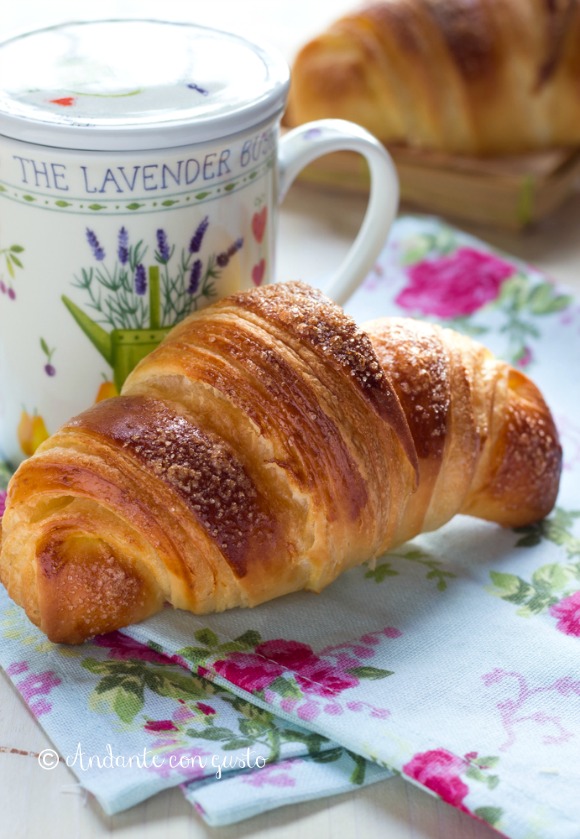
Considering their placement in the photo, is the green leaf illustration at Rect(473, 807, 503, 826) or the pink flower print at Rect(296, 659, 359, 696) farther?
the pink flower print at Rect(296, 659, 359, 696)

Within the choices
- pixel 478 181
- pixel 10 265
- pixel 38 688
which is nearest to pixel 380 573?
pixel 38 688

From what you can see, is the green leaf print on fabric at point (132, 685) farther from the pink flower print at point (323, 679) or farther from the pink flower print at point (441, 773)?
the pink flower print at point (441, 773)

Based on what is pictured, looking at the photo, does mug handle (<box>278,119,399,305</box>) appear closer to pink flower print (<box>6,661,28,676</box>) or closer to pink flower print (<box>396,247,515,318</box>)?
pink flower print (<box>396,247,515,318</box>)

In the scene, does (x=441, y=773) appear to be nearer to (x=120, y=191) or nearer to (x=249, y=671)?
(x=249, y=671)

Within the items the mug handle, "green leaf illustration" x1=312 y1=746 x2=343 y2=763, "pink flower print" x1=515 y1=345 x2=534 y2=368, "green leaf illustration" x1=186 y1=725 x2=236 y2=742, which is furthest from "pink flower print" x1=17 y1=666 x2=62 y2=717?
"pink flower print" x1=515 y1=345 x2=534 y2=368

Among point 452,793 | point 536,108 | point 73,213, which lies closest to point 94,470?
point 73,213

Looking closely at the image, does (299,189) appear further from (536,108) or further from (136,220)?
(136,220)

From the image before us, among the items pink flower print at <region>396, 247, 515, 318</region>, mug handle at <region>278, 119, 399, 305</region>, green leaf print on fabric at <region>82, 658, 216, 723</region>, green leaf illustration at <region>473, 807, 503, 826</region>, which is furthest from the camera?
pink flower print at <region>396, 247, 515, 318</region>

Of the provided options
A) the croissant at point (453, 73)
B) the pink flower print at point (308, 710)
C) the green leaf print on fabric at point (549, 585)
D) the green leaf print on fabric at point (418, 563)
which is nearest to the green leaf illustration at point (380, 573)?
the green leaf print on fabric at point (418, 563)
